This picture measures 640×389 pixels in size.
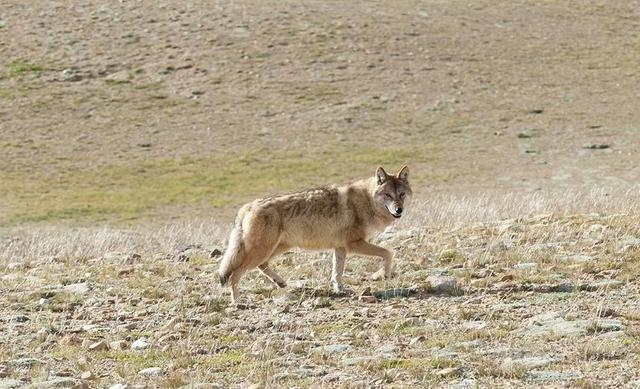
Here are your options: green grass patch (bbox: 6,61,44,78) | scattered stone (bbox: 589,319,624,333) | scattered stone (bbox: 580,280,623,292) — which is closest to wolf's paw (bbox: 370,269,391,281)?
scattered stone (bbox: 580,280,623,292)

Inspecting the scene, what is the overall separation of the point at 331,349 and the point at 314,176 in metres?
29.6

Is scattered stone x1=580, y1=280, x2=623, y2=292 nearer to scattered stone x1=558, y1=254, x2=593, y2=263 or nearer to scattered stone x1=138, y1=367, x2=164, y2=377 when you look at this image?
scattered stone x1=558, y1=254, x2=593, y2=263

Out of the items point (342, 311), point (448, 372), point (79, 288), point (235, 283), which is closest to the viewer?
point (448, 372)

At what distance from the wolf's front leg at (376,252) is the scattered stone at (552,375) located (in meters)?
4.92

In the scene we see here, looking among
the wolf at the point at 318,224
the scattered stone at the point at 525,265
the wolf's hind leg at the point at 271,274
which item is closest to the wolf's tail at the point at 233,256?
the wolf at the point at 318,224

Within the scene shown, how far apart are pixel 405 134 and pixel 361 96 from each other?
13.7 ft

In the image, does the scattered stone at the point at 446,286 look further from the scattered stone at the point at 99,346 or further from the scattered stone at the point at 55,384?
the scattered stone at the point at 55,384

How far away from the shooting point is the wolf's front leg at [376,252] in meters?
13.0

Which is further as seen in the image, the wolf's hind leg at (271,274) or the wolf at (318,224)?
the wolf's hind leg at (271,274)

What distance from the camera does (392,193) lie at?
13.5 meters

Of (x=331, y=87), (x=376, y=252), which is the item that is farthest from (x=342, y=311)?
(x=331, y=87)

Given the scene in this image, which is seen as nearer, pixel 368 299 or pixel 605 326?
pixel 605 326

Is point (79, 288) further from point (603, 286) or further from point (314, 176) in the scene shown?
point (314, 176)

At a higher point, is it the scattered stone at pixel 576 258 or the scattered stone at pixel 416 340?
the scattered stone at pixel 416 340
